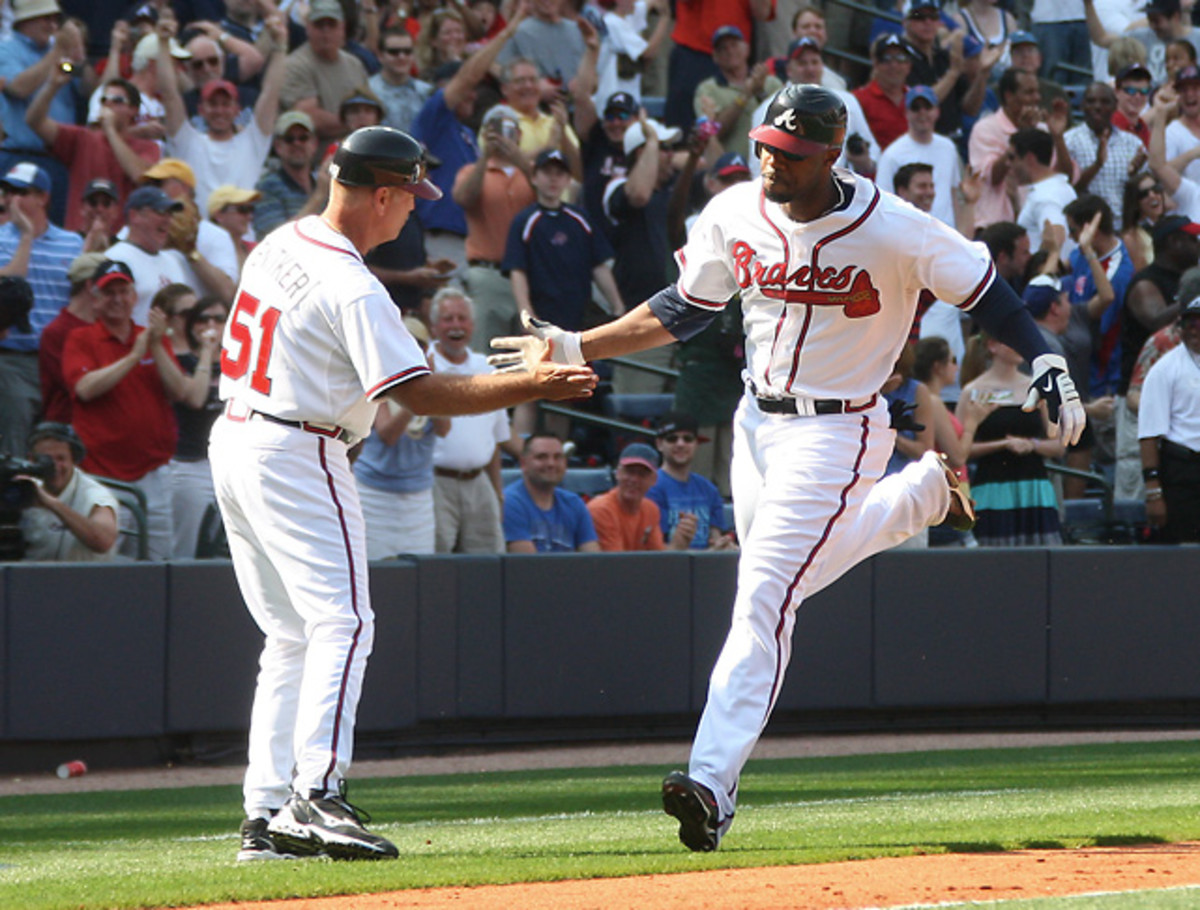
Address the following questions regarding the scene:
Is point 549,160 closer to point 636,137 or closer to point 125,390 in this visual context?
point 636,137

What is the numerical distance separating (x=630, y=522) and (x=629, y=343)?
4.70 metres

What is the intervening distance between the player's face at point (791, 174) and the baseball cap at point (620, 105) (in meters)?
7.56

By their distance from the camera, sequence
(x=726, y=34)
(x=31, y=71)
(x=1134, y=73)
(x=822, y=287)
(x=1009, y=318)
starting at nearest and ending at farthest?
(x=822, y=287), (x=1009, y=318), (x=31, y=71), (x=726, y=34), (x=1134, y=73)

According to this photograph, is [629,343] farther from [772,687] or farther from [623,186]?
[623,186]

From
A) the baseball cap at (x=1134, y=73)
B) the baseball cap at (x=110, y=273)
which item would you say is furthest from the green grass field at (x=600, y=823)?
the baseball cap at (x=1134, y=73)

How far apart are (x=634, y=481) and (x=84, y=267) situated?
3.21 meters

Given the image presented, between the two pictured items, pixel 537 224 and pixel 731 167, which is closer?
pixel 537 224

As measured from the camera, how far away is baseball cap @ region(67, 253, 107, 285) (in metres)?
9.48

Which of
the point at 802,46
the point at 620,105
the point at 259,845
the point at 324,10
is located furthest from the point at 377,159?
the point at 802,46

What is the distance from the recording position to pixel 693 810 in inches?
204

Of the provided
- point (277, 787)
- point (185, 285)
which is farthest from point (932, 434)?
point (277, 787)

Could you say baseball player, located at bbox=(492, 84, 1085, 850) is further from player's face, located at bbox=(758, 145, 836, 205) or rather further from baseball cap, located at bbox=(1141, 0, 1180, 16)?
baseball cap, located at bbox=(1141, 0, 1180, 16)

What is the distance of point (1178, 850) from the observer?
5.43m

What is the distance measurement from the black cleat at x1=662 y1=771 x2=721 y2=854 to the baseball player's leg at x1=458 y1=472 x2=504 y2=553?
5070mm
